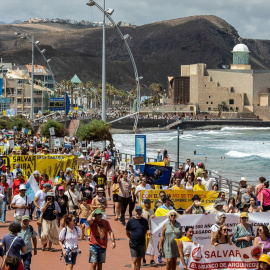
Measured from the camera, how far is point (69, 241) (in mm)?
11391

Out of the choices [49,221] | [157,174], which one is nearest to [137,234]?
[49,221]

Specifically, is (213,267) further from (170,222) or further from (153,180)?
(153,180)

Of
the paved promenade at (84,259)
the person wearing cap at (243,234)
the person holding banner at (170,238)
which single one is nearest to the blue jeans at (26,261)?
the paved promenade at (84,259)

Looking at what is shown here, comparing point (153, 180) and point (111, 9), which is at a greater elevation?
point (111, 9)

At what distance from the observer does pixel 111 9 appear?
103ft

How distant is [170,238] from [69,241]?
66.3 inches

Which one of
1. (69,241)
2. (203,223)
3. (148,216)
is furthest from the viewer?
(148,216)

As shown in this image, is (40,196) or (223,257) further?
(40,196)

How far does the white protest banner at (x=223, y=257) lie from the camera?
34.5 ft

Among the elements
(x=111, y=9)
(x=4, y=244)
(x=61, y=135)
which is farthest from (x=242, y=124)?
(x=4, y=244)

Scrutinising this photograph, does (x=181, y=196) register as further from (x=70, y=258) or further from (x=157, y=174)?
(x=157, y=174)

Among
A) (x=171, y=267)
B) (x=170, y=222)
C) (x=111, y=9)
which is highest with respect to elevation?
(x=111, y=9)

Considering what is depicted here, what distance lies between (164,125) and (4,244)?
13560 cm

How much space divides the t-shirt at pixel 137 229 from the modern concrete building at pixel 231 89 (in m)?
152
